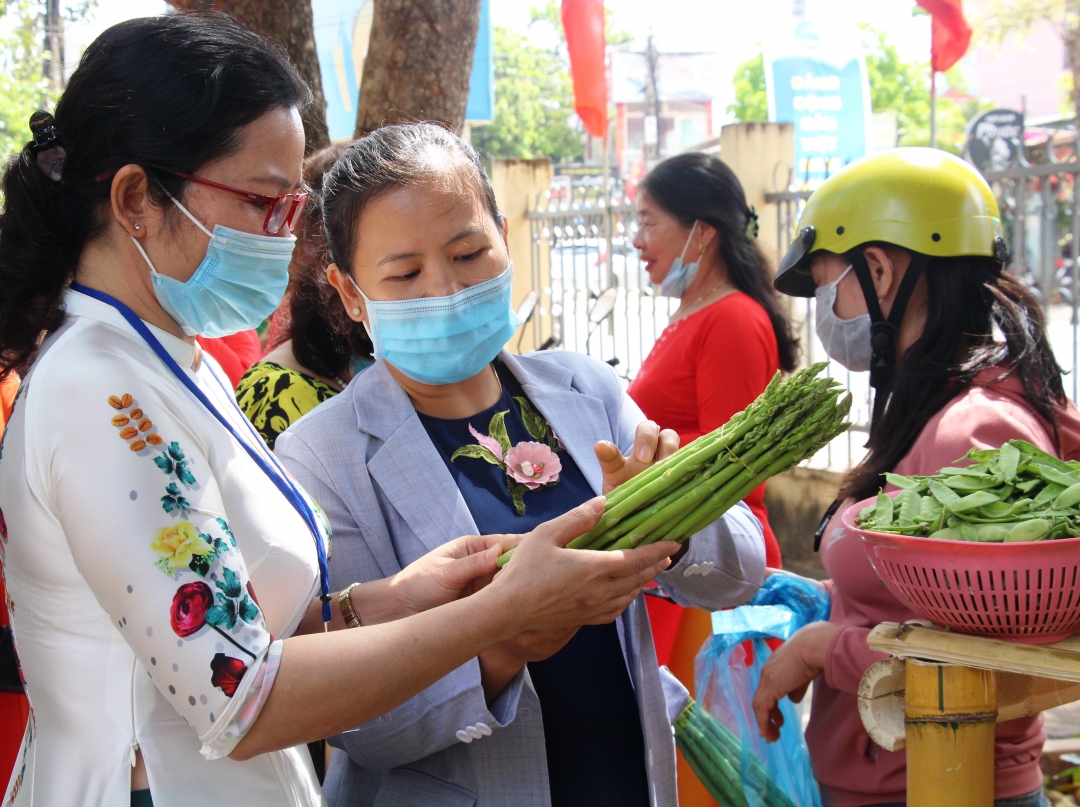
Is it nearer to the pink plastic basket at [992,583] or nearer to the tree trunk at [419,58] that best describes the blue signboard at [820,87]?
the tree trunk at [419,58]

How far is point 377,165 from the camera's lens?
6.50 ft

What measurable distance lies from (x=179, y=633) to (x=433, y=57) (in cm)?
428

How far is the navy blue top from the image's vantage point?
1875 mm

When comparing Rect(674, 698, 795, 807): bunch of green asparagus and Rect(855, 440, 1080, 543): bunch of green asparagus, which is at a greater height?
Rect(855, 440, 1080, 543): bunch of green asparagus

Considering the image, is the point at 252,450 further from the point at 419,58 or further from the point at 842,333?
the point at 419,58

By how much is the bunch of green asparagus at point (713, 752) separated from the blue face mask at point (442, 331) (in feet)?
3.50

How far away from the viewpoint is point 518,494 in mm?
1985

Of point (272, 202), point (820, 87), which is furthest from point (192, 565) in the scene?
point (820, 87)

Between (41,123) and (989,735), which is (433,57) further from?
(989,735)

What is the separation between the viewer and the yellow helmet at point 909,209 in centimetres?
236

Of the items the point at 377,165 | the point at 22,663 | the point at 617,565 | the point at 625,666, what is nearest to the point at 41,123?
the point at 377,165

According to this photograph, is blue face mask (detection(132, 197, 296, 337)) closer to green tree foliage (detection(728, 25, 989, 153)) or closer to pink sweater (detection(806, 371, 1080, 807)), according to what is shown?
pink sweater (detection(806, 371, 1080, 807))

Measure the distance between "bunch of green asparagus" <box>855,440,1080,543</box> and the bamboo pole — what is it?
0.77ft

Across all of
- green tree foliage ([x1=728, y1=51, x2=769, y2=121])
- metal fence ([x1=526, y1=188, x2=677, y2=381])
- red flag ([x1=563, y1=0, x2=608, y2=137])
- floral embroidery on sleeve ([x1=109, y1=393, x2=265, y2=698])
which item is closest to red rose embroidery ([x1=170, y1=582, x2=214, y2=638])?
floral embroidery on sleeve ([x1=109, y1=393, x2=265, y2=698])
